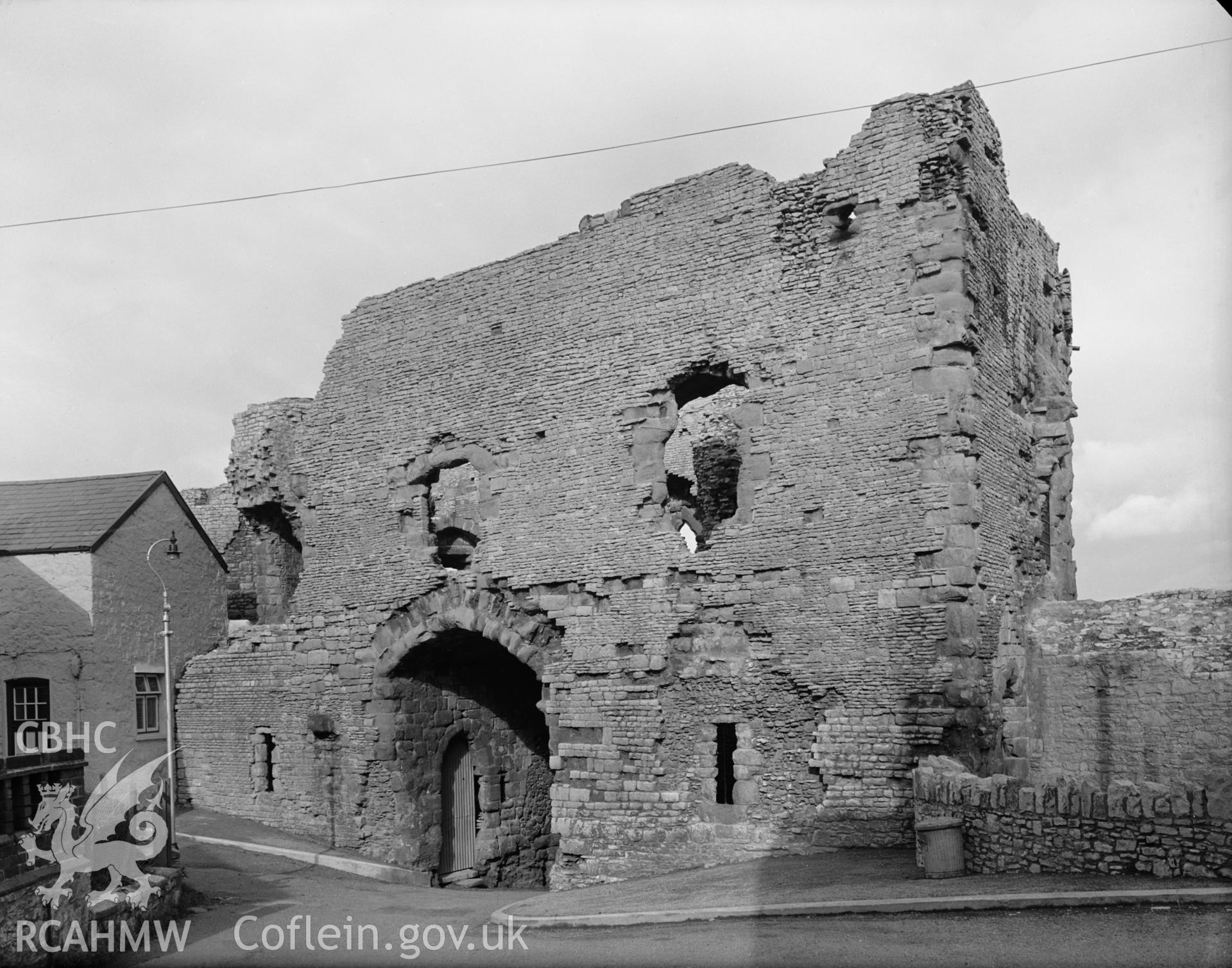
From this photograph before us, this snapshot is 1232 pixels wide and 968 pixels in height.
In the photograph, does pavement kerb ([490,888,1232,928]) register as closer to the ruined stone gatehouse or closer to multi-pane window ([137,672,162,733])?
the ruined stone gatehouse

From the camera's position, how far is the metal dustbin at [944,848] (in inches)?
383

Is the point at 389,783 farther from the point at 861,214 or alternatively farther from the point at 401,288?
the point at 861,214

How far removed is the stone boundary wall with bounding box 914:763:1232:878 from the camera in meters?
8.24

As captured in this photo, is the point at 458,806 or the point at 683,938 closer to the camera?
the point at 683,938

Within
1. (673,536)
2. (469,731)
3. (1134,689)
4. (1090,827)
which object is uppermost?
(673,536)

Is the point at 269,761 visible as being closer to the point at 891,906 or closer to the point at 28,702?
the point at 28,702

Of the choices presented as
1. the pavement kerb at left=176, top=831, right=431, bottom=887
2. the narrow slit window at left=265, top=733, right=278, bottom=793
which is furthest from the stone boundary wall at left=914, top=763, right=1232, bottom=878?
the narrow slit window at left=265, top=733, right=278, bottom=793

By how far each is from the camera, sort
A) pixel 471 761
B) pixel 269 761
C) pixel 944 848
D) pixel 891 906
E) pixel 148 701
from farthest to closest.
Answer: pixel 148 701 → pixel 269 761 → pixel 471 761 → pixel 944 848 → pixel 891 906

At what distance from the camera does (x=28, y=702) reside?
17859mm

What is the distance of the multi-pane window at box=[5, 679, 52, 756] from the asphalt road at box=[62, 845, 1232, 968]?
17.8 feet

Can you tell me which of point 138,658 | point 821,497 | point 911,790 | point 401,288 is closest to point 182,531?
point 138,658

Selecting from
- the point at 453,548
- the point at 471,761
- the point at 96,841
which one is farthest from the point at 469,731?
the point at 96,841

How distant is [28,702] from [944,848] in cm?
1430

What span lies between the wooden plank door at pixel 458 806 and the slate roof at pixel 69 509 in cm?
650
